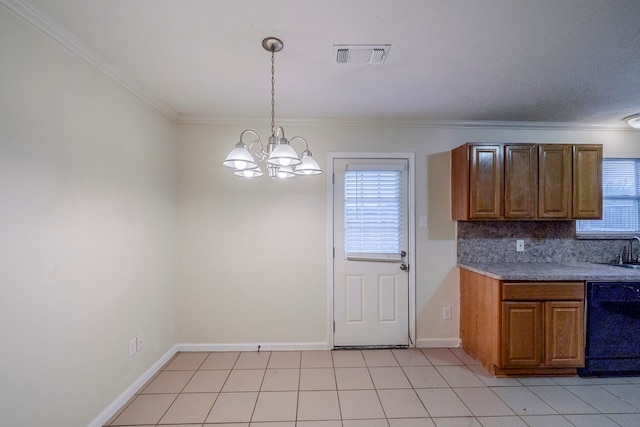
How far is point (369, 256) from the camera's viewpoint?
2.97 m

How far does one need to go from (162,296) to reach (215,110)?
75.0 inches

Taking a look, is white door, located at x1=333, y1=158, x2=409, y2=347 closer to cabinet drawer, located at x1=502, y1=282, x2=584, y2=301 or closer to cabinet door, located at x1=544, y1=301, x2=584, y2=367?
cabinet drawer, located at x1=502, y1=282, x2=584, y2=301

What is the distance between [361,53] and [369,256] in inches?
76.7

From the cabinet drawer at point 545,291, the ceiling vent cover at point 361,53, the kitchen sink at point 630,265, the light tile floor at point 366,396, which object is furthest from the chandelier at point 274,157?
the kitchen sink at point 630,265

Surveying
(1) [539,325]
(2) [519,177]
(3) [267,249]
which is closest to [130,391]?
(3) [267,249]

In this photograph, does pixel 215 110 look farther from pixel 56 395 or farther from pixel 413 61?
pixel 56 395

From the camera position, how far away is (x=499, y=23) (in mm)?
1479

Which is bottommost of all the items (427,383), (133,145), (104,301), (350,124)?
(427,383)

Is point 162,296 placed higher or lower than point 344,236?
lower

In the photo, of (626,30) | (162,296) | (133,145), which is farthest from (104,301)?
(626,30)

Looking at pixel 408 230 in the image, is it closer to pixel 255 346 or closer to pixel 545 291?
pixel 545 291

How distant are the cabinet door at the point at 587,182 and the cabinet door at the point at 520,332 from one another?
1.15 m

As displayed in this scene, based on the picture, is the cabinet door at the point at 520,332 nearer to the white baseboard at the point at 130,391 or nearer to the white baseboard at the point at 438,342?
the white baseboard at the point at 438,342

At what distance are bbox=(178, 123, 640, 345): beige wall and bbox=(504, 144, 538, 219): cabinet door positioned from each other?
699 mm
